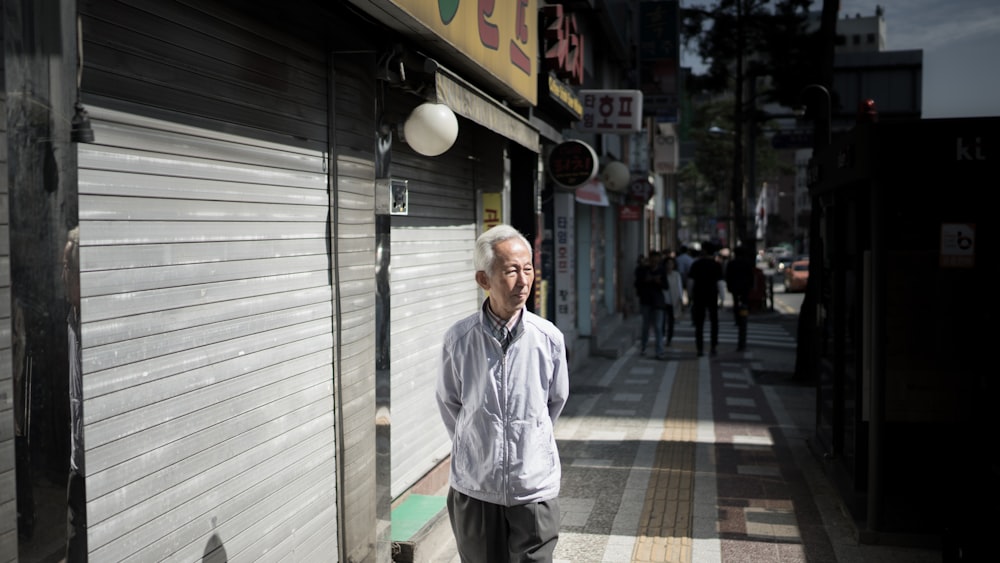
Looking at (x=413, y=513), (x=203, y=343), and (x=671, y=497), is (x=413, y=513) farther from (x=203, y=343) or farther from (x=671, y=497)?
(x=203, y=343)

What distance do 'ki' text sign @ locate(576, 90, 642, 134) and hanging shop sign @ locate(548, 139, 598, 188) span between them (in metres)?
3.17

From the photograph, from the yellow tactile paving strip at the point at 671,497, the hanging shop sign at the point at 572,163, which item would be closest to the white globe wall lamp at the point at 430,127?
the yellow tactile paving strip at the point at 671,497

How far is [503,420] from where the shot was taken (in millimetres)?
3566

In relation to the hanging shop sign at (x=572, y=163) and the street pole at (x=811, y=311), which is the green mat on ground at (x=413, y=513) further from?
the hanging shop sign at (x=572, y=163)

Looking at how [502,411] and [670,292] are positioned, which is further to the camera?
[670,292]

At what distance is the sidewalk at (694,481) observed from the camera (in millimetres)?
5957

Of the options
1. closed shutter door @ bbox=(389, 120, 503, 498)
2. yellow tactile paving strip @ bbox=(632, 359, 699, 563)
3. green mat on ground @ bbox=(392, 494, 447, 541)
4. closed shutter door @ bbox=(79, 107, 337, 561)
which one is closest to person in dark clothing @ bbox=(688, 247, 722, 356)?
yellow tactile paving strip @ bbox=(632, 359, 699, 563)

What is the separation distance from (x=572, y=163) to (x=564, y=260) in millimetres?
2613

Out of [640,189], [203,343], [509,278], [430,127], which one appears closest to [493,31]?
[430,127]

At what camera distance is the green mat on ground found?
18.7ft

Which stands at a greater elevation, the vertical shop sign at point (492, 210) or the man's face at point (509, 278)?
the vertical shop sign at point (492, 210)

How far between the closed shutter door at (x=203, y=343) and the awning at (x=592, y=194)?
40.2ft

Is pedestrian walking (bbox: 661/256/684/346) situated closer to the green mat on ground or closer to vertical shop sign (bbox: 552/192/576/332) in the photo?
vertical shop sign (bbox: 552/192/576/332)

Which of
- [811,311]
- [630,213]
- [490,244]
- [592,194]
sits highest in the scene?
[592,194]
